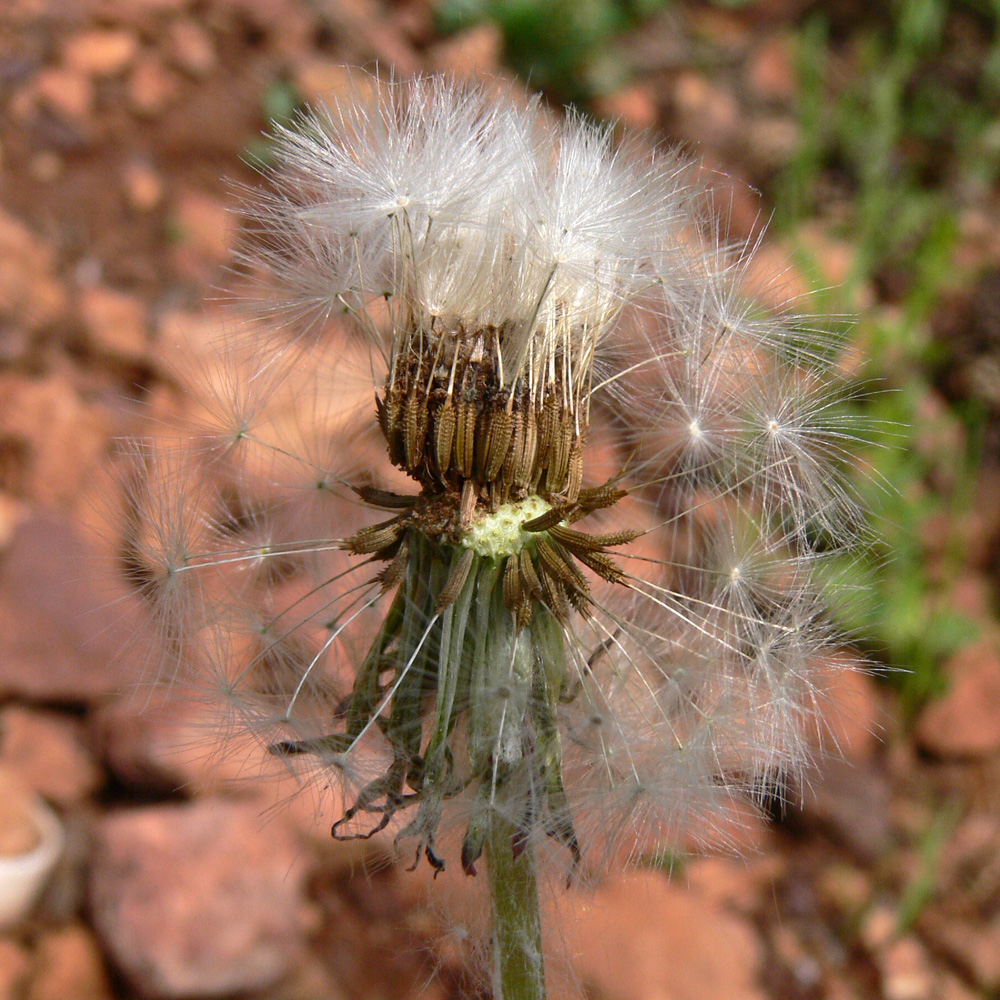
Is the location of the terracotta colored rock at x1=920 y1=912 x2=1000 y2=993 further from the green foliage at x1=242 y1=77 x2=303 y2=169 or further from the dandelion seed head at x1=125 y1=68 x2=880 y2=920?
the green foliage at x1=242 y1=77 x2=303 y2=169

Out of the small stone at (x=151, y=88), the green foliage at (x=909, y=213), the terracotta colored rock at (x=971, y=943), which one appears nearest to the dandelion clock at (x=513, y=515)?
the green foliage at (x=909, y=213)

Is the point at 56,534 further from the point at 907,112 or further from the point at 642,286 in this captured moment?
the point at 907,112

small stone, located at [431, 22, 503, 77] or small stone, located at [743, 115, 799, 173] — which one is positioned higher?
small stone, located at [431, 22, 503, 77]

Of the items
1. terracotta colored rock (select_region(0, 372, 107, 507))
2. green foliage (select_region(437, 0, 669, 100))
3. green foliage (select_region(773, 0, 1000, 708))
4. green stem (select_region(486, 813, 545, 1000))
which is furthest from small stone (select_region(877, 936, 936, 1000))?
green foliage (select_region(437, 0, 669, 100))

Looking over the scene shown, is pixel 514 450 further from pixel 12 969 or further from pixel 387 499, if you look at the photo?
pixel 12 969

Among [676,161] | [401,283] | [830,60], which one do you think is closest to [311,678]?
[401,283]

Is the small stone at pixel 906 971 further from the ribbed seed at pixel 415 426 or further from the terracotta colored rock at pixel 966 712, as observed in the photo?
the ribbed seed at pixel 415 426
